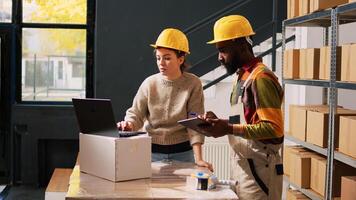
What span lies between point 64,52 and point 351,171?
3.97 meters

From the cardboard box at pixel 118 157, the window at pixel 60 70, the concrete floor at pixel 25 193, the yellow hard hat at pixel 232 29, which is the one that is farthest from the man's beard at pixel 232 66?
the window at pixel 60 70

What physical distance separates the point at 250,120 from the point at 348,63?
3.15 feet

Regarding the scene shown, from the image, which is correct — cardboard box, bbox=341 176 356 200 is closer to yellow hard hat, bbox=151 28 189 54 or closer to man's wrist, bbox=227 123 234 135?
man's wrist, bbox=227 123 234 135

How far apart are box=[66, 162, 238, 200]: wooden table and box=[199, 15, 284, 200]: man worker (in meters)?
0.17

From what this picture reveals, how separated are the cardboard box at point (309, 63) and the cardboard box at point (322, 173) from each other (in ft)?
1.95

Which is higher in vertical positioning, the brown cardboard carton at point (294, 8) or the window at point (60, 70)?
the brown cardboard carton at point (294, 8)

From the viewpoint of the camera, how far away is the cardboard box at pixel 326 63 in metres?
3.43

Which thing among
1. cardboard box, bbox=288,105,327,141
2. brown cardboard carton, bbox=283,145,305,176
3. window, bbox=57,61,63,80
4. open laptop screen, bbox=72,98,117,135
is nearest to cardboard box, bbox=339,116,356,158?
cardboard box, bbox=288,105,327,141

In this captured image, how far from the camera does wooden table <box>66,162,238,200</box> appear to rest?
2.38m

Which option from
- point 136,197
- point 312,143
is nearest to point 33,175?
point 312,143

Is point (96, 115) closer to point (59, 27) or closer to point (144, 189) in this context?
point (144, 189)

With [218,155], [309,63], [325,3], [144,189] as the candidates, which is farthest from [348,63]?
[218,155]

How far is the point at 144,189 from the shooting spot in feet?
8.24

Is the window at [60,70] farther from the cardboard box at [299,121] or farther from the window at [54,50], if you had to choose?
the cardboard box at [299,121]
